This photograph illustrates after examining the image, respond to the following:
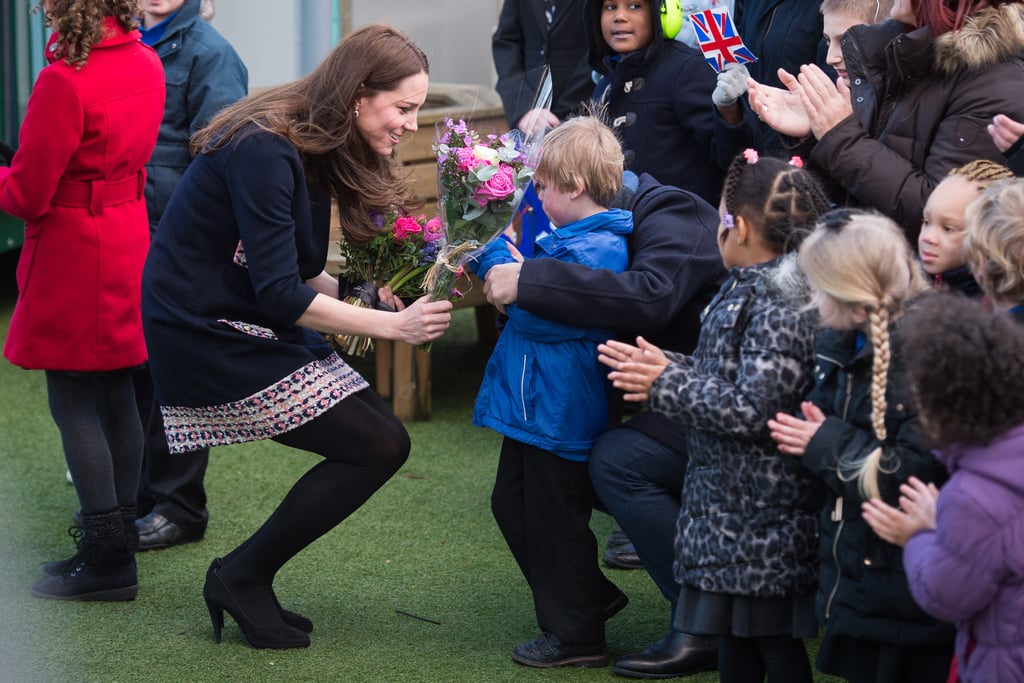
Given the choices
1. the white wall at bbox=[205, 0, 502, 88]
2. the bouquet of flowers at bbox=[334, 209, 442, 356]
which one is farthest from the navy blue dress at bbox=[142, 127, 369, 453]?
the white wall at bbox=[205, 0, 502, 88]

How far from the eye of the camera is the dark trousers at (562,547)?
3402mm

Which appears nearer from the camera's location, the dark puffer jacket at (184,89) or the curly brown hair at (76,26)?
the curly brown hair at (76,26)

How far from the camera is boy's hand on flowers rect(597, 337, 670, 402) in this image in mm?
2812

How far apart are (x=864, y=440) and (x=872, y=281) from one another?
301 mm

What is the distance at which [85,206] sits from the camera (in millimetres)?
3859

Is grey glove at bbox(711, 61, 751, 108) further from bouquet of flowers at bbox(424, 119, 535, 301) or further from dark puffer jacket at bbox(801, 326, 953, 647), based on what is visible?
dark puffer jacket at bbox(801, 326, 953, 647)

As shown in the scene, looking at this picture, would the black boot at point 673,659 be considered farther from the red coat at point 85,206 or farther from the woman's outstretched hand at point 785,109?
the red coat at point 85,206

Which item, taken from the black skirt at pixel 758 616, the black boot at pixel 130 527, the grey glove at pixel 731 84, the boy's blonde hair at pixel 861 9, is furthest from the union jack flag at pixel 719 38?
the black boot at pixel 130 527

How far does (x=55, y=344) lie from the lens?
3854 mm

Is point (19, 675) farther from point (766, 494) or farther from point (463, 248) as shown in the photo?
A: point (766, 494)

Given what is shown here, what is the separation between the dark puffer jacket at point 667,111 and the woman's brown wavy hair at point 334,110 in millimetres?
1209

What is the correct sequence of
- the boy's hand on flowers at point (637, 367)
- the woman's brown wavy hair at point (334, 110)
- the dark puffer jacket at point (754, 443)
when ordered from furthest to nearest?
the woman's brown wavy hair at point (334, 110) → the boy's hand on flowers at point (637, 367) → the dark puffer jacket at point (754, 443)

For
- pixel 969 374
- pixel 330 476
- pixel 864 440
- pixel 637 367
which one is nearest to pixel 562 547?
pixel 330 476

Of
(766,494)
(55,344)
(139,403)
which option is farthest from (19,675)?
(766,494)
